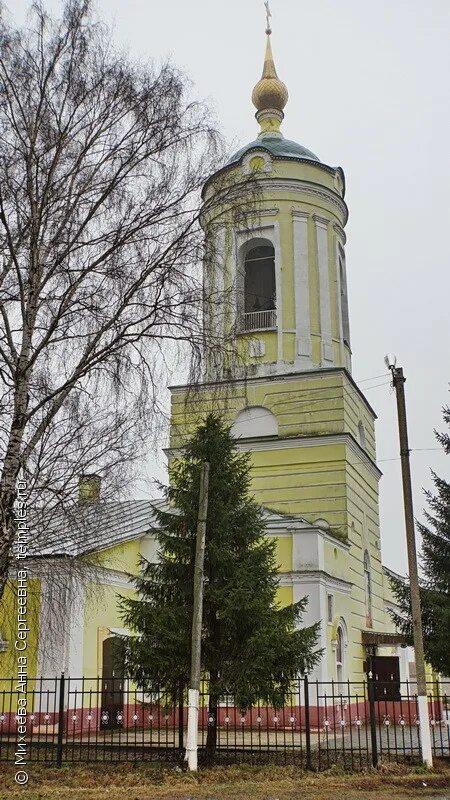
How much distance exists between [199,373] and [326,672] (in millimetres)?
11713

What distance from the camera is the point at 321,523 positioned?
23.3 m

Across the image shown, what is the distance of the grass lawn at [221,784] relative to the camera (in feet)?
35.2

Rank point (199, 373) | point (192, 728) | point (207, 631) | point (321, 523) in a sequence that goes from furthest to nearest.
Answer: point (321, 523) → point (207, 631) → point (192, 728) → point (199, 373)

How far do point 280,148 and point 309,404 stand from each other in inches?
341

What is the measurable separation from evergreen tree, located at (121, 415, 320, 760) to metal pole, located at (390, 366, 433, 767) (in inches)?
64.6

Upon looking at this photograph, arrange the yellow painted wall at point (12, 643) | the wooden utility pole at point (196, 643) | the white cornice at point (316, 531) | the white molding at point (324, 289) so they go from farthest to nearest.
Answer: the white molding at point (324, 289) < the white cornice at point (316, 531) < the yellow painted wall at point (12, 643) < the wooden utility pole at point (196, 643)

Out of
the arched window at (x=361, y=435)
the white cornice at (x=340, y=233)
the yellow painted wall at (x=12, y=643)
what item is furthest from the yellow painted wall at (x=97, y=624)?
the white cornice at (x=340, y=233)

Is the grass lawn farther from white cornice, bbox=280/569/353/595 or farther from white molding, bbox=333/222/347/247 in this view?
white molding, bbox=333/222/347/247

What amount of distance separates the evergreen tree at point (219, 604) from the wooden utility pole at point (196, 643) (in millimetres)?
419

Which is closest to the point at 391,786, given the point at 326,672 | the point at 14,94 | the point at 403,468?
the point at 403,468

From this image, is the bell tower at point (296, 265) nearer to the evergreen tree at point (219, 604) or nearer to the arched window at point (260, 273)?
the arched window at point (260, 273)

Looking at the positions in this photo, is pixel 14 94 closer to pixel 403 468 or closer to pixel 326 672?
pixel 403 468

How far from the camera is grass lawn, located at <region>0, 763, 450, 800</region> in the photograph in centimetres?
1073

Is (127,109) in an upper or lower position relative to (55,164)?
upper
